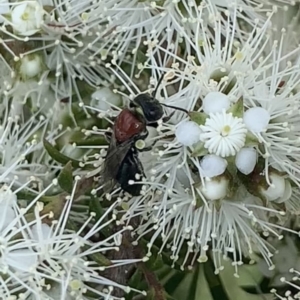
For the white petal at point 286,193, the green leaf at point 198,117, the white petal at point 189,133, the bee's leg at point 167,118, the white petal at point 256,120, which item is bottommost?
the white petal at point 286,193

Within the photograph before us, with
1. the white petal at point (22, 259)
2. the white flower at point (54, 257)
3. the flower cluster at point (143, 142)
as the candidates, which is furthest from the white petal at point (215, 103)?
the white petal at point (22, 259)

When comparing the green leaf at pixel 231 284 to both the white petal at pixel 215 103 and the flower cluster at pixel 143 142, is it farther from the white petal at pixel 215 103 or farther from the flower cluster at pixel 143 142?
the white petal at pixel 215 103

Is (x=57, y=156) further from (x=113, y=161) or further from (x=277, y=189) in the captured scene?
(x=277, y=189)

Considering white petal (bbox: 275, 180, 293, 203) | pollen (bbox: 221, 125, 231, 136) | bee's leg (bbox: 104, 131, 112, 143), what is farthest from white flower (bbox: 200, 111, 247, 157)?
bee's leg (bbox: 104, 131, 112, 143)

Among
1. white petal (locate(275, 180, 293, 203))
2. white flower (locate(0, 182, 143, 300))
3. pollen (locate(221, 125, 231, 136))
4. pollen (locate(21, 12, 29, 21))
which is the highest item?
pollen (locate(21, 12, 29, 21))

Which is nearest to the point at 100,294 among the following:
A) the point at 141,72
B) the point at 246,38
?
the point at 141,72

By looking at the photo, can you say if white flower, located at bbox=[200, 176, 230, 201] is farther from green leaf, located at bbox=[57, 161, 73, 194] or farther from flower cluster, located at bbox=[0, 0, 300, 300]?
green leaf, located at bbox=[57, 161, 73, 194]

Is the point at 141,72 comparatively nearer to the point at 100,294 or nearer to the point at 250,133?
the point at 250,133
